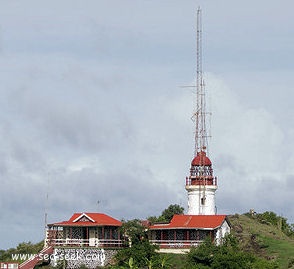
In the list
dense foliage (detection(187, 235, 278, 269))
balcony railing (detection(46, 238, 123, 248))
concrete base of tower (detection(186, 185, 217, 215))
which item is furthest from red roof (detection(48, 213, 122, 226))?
dense foliage (detection(187, 235, 278, 269))

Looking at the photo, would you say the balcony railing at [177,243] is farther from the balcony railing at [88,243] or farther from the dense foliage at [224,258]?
the balcony railing at [88,243]

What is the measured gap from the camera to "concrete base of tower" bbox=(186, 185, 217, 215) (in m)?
104

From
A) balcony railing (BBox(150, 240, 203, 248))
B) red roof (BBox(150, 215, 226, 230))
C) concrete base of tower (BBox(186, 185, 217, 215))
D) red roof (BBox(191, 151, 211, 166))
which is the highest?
red roof (BBox(191, 151, 211, 166))

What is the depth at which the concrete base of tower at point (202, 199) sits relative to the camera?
4094 inches

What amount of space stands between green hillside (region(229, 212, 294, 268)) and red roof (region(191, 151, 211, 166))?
8559mm

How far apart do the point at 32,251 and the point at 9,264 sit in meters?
11.8

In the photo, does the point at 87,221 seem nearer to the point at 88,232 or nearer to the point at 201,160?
the point at 88,232

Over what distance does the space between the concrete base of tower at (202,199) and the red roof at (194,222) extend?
3.70 m

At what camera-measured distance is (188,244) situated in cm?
9769

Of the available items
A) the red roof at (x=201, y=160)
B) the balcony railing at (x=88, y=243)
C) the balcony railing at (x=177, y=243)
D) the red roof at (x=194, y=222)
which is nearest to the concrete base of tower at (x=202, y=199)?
the red roof at (x=201, y=160)

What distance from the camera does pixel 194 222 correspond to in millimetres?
99000

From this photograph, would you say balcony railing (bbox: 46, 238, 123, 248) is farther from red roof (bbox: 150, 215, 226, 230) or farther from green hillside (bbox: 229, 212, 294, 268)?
green hillside (bbox: 229, 212, 294, 268)

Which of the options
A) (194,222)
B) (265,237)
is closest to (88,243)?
(194,222)

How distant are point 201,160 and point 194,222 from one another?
9056 millimetres
